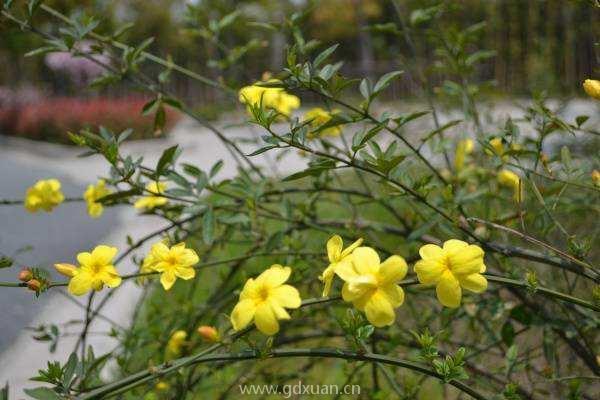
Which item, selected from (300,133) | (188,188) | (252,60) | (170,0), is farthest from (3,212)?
(170,0)

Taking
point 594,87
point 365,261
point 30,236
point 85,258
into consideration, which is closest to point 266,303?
point 365,261

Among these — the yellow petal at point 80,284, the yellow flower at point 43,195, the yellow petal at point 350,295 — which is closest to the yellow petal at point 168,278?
the yellow petal at point 80,284

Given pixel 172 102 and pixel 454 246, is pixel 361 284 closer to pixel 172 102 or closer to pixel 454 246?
pixel 454 246

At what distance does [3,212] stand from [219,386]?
80.1 inches

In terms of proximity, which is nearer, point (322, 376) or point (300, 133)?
point (300, 133)

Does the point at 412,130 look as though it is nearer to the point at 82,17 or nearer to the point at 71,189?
the point at 82,17

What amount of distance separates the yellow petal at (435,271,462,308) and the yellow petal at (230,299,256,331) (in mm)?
228

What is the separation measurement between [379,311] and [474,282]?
136 mm

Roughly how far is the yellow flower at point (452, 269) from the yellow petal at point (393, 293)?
0.13 ft

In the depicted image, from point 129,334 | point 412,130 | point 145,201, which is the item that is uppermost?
point 412,130

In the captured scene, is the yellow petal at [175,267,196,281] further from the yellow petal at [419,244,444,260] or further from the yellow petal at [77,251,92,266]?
the yellow petal at [419,244,444,260]

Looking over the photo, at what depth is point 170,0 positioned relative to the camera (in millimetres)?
18750

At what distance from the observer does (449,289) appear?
73 cm

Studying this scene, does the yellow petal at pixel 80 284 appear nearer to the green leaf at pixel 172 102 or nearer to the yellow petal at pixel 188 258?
the yellow petal at pixel 188 258
